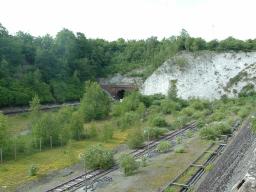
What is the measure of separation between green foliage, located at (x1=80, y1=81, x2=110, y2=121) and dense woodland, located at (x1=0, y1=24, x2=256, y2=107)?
35.4ft

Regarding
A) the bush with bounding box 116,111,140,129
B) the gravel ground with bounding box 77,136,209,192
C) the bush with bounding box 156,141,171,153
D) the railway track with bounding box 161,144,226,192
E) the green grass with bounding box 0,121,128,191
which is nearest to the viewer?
the railway track with bounding box 161,144,226,192

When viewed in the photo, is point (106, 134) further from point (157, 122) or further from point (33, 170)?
point (33, 170)

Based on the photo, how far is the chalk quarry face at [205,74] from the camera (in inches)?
3209

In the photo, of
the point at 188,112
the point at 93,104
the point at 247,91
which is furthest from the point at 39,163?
the point at 247,91

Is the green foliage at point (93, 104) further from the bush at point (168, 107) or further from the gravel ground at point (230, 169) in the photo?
the gravel ground at point (230, 169)

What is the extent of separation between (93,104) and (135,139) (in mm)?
19140

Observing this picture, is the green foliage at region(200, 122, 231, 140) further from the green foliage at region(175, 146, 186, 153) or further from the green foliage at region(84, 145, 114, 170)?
the green foliage at region(84, 145, 114, 170)

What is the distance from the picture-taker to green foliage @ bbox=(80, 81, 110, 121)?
189 ft

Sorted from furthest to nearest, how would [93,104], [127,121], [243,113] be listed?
1. [93,104]
2. [243,113]
3. [127,121]

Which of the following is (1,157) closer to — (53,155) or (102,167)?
(53,155)

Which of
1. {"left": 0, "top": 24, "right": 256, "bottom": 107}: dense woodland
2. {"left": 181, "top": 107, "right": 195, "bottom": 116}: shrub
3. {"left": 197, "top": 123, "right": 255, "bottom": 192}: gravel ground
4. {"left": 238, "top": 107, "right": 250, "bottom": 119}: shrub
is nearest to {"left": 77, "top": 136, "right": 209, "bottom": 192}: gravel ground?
{"left": 197, "top": 123, "right": 255, "bottom": 192}: gravel ground

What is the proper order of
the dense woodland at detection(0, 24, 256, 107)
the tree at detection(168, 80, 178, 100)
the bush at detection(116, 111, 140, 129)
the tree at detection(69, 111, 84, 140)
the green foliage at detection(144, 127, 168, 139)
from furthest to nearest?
the tree at detection(168, 80, 178, 100), the dense woodland at detection(0, 24, 256, 107), the bush at detection(116, 111, 140, 129), the green foliage at detection(144, 127, 168, 139), the tree at detection(69, 111, 84, 140)

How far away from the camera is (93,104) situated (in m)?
58.6

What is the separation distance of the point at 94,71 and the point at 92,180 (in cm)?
6605
